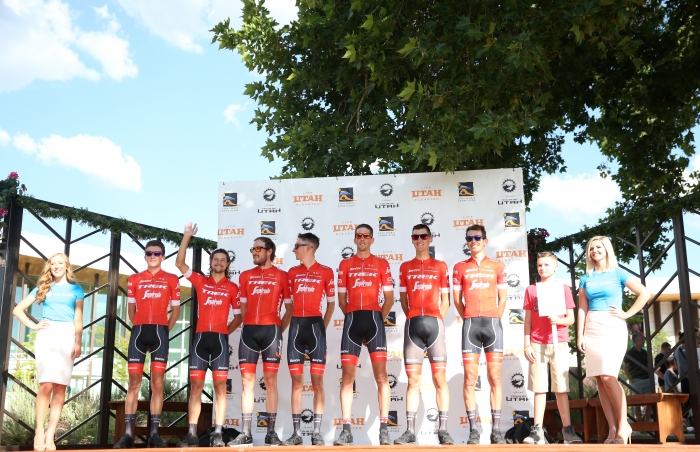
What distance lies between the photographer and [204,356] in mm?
6938

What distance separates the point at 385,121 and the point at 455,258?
277 centimetres

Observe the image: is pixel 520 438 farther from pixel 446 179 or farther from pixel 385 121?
pixel 385 121

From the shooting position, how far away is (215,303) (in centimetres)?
700

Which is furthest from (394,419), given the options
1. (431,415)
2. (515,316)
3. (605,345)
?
(605,345)

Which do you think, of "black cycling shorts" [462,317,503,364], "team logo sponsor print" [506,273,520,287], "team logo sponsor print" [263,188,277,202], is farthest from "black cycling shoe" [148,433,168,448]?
"team logo sponsor print" [506,273,520,287]

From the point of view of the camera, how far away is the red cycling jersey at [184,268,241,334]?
696 cm

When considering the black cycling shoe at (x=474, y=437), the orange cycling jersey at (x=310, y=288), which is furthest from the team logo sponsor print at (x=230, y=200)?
the black cycling shoe at (x=474, y=437)

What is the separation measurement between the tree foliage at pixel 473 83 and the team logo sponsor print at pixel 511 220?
2.70 ft

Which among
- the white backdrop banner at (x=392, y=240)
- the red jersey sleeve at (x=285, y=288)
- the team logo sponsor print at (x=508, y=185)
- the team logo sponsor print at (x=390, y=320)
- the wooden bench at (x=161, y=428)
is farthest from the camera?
the team logo sponsor print at (x=508, y=185)

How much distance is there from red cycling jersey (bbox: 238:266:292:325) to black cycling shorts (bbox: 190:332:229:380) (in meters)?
0.35

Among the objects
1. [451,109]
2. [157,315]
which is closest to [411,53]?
[451,109]

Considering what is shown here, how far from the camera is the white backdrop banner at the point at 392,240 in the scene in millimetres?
7555

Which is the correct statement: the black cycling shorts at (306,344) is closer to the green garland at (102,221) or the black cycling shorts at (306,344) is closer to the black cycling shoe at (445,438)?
the black cycling shoe at (445,438)

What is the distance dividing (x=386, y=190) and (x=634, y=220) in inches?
118
